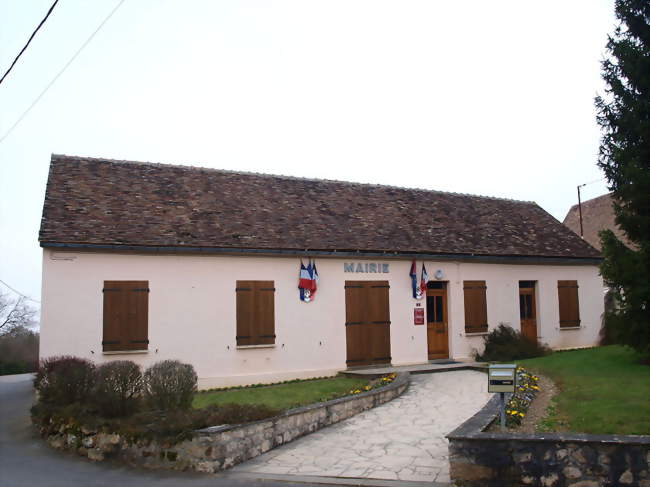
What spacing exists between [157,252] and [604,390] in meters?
9.87

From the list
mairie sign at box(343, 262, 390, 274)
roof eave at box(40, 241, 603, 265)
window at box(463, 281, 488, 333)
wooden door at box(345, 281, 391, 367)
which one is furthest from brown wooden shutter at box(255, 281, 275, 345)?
window at box(463, 281, 488, 333)

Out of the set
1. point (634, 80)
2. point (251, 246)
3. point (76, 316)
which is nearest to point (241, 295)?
point (251, 246)

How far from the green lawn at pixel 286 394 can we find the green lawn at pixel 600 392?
14.3 feet

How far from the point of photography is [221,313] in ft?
46.7

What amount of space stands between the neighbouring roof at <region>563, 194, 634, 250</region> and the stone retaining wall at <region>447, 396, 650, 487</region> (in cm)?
2727

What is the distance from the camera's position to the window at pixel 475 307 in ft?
57.2

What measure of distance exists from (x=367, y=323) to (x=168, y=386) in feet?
26.0

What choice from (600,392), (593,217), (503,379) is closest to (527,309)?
(600,392)

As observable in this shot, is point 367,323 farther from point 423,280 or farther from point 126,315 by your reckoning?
point 126,315

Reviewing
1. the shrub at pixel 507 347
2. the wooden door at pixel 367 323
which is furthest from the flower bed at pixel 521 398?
the wooden door at pixel 367 323

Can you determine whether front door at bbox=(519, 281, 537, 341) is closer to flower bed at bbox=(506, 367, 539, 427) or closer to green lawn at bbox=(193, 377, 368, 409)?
flower bed at bbox=(506, 367, 539, 427)

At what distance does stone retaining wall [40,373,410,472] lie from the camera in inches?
297

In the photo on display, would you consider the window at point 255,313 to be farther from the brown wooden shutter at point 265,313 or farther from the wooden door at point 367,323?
the wooden door at point 367,323

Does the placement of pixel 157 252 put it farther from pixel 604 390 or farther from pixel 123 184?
pixel 604 390
